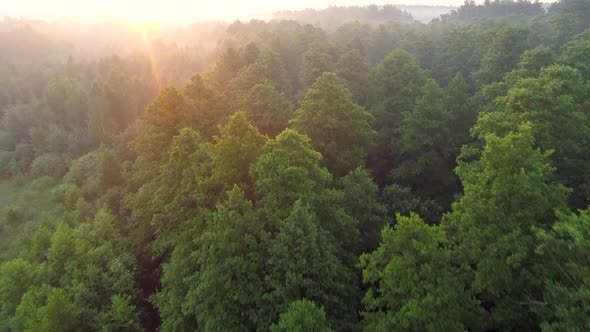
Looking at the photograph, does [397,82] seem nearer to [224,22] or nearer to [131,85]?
[131,85]

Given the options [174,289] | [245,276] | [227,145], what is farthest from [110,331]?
[227,145]

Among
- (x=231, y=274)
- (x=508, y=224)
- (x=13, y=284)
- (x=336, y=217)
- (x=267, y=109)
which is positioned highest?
(x=508, y=224)

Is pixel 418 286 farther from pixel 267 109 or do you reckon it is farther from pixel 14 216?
pixel 14 216

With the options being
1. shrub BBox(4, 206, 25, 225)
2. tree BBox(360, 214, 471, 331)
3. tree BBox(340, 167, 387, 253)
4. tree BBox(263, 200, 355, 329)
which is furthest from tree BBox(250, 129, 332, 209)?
shrub BBox(4, 206, 25, 225)

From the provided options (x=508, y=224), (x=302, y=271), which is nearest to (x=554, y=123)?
(x=508, y=224)

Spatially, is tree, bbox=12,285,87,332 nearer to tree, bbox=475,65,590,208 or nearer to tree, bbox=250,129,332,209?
tree, bbox=250,129,332,209

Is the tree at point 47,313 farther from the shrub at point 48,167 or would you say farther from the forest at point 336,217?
the shrub at point 48,167
